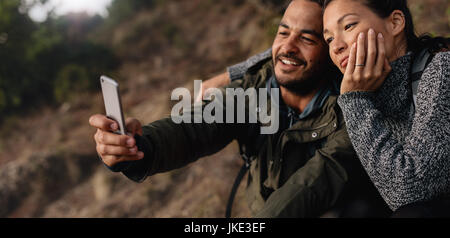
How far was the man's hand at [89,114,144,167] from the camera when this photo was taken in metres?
1.43

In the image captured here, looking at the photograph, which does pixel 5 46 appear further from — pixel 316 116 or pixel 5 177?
pixel 316 116

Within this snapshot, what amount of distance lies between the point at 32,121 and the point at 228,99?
1358 centimetres

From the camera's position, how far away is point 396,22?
1763mm

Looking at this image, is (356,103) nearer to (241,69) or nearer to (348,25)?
(348,25)

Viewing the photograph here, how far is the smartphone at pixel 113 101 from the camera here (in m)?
1.27

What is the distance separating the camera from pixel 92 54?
15.9 metres

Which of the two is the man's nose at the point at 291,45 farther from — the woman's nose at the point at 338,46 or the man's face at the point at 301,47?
the woman's nose at the point at 338,46

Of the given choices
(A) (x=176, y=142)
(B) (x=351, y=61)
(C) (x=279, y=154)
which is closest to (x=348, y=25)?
(B) (x=351, y=61)

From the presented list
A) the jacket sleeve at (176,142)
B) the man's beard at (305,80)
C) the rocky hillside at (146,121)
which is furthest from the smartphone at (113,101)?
the rocky hillside at (146,121)

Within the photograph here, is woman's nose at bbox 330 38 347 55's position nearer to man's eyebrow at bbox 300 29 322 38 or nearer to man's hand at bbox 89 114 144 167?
man's eyebrow at bbox 300 29 322 38

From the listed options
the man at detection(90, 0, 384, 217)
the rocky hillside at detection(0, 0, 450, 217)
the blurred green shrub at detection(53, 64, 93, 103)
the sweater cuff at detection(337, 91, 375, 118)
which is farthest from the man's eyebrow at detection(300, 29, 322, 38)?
the blurred green shrub at detection(53, 64, 93, 103)

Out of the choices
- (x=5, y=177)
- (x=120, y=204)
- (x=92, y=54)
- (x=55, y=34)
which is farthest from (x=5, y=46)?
(x=120, y=204)

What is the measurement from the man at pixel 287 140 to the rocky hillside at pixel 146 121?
172 centimetres

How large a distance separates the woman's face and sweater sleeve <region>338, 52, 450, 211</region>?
0.97 feet
